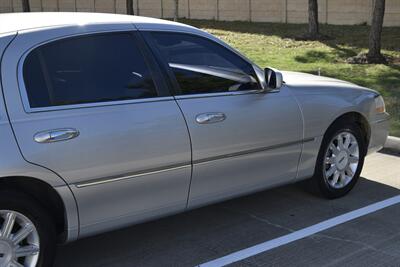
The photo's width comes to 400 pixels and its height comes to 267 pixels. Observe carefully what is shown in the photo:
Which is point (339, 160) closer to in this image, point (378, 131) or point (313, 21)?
point (378, 131)

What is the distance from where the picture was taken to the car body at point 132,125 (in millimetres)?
3535

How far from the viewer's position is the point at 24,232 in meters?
3.55

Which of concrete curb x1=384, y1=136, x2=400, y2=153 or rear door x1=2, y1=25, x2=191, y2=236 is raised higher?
rear door x1=2, y1=25, x2=191, y2=236

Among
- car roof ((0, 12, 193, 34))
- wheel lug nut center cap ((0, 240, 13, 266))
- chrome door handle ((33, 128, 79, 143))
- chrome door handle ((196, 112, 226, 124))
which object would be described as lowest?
wheel lug nut center cap ((0, 240, 13, 266))

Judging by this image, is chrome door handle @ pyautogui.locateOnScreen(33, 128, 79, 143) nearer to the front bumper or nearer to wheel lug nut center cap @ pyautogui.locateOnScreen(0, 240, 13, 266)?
wheel lug nut center cap @ pyautogui.locateOnScreen(0, 240, 13, 266)

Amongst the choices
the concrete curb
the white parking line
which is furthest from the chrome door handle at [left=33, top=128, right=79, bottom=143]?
the concrete curb

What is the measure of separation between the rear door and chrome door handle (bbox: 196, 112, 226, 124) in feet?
0.55

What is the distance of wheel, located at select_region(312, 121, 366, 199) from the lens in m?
5.27

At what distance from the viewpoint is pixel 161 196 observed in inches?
161

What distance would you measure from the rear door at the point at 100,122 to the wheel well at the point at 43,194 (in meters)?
0.12

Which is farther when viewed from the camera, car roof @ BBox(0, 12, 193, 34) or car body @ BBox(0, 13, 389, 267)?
car roof @ BBox(0, 12, 193, 34)

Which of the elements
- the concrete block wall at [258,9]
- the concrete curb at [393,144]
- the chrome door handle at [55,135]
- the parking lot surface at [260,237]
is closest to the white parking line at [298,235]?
the parking lot surface at [260,237]

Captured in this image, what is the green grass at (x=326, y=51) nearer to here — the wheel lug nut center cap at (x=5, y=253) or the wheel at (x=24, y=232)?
the wheel at (x=24, y=232)

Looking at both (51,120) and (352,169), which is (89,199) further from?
(352,169)
